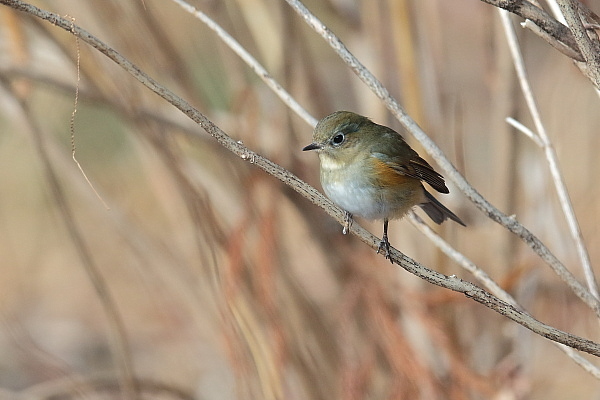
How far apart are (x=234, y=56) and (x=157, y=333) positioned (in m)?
2.49

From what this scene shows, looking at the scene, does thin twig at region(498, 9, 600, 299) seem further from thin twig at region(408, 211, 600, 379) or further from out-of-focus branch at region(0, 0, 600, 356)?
out-of-focus branch at region(0, 0, 600, 356)

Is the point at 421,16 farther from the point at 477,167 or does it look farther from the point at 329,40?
the point at 477,167

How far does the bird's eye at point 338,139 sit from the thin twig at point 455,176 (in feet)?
2.13

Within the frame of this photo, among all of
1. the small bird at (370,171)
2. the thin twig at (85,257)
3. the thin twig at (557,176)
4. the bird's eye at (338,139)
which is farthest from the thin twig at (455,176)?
the thin twig at (85,257)

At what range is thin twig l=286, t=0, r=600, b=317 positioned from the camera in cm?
145

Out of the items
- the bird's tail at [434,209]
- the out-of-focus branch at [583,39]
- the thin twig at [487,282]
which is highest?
the bird's tail at [434,209]

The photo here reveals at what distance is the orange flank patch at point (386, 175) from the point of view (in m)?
2.12

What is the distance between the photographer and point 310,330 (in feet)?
8.30

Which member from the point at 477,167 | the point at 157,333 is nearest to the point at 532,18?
the point at 157,333

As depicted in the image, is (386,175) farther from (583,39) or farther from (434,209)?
(583,39)

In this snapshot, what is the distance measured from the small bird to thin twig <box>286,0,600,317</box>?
0.54 meters

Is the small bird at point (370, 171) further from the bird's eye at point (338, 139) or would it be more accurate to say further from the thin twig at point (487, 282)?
the thin twig at point (487, 282)

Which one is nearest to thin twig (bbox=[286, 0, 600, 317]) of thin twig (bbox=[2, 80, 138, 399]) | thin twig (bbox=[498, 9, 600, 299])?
thin twig (bbox=[498, 9, 600, 299])

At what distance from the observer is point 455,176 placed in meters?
1.53
